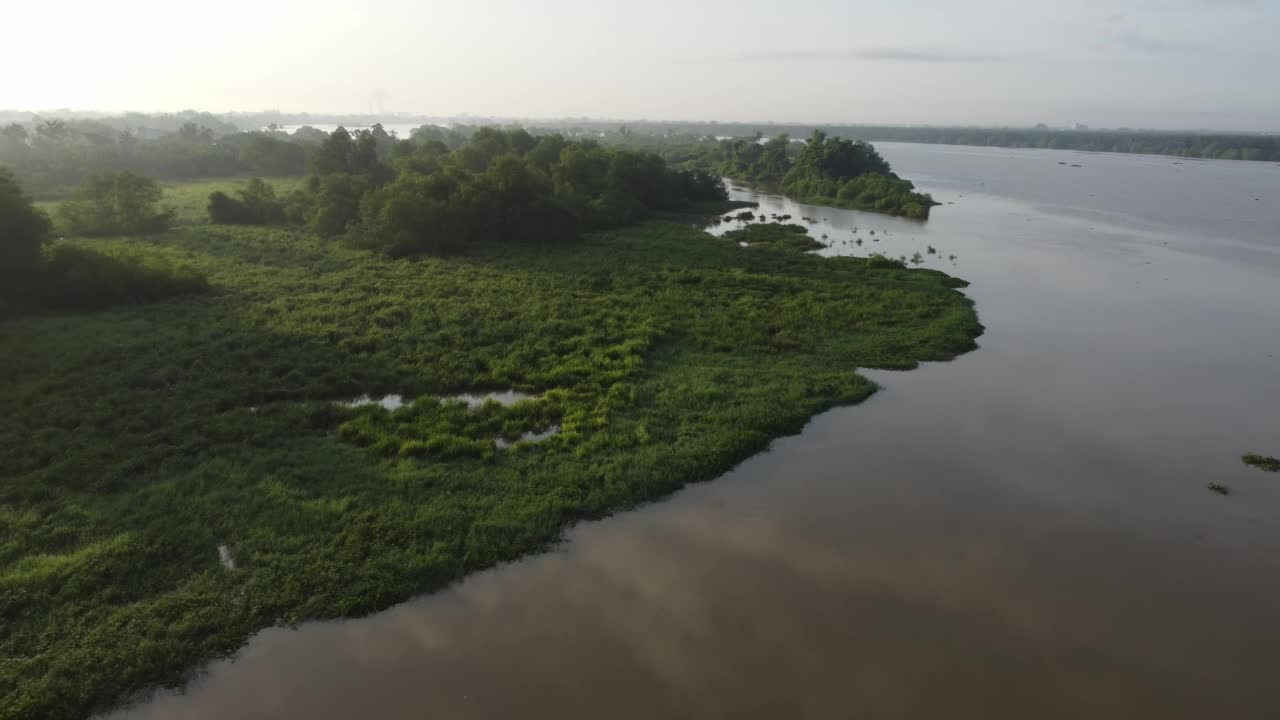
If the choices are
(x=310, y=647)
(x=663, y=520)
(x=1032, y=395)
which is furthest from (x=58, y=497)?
(x=1032, y=395)

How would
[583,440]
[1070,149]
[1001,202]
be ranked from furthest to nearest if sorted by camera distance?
[1070,149] → [1001,202] → [583,440]

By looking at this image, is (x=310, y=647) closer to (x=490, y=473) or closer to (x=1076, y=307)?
(x=490, y=473)

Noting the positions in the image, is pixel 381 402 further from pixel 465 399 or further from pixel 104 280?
pixel 104 280

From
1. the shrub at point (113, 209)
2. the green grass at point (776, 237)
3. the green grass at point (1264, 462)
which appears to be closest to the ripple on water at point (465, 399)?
the green grass at point (1264, 462)

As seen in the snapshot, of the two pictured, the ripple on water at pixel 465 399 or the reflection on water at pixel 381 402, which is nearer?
the reflection on water at pixel 381 402

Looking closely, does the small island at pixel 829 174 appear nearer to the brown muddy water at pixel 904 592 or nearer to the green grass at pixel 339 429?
the green grass at pixel 339 429
